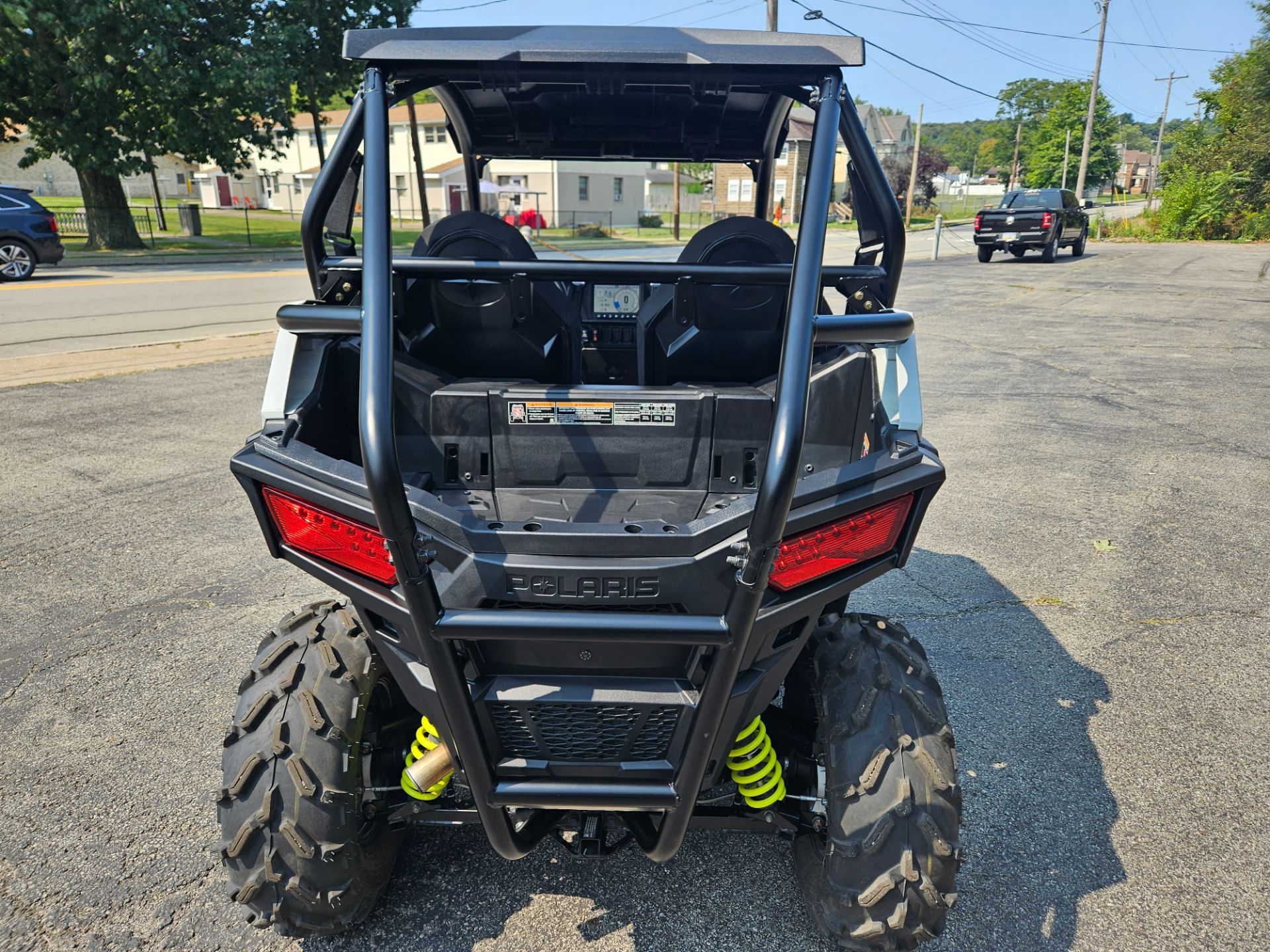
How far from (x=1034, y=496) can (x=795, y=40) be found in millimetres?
4725

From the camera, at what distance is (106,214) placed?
82.7 ft

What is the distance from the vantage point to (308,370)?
94.8 inches

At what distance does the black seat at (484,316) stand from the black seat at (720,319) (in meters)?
0.33

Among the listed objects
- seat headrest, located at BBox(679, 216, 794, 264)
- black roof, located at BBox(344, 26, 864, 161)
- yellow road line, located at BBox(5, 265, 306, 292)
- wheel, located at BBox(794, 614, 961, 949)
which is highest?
black roof, located at BBox(344, 26, 864, 161)

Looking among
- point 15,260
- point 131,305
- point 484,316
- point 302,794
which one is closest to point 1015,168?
point 15,260

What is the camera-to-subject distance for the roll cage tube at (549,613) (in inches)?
62.6

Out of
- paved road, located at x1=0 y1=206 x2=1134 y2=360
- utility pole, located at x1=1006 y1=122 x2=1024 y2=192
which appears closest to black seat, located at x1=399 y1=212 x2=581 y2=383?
paved road, located at x1=0 y1=206 x2=1134 y2=360

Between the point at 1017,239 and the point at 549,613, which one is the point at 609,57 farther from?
the point at 1017,239

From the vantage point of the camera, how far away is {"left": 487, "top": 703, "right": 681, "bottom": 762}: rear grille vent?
1.94 metres

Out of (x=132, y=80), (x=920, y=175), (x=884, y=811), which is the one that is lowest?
(x=884, y=811)

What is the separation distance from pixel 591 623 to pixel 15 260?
62.4 feet

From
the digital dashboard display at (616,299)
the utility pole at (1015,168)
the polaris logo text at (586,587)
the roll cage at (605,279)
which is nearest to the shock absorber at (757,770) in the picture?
the roll cage at (605,279)

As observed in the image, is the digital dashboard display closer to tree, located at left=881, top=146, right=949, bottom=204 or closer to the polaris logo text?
the polaris logo text

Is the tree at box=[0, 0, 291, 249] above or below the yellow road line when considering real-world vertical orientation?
above
